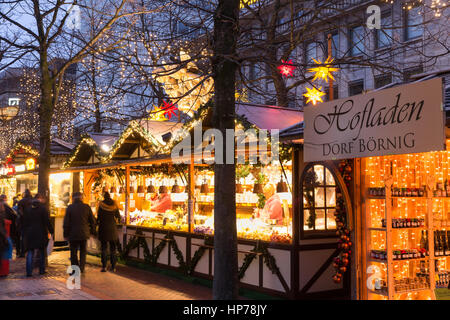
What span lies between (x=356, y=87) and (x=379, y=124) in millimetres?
18336

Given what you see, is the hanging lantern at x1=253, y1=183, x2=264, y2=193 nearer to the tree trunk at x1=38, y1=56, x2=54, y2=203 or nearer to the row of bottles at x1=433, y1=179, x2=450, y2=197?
the row of bottles at x1=433, y1=179, x2=450, y2=197

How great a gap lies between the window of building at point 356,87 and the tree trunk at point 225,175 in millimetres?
18505

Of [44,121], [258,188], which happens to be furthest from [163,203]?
[258,188]

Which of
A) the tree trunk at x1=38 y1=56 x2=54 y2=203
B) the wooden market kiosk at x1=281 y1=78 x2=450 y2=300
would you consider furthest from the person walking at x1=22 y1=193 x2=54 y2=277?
the wooden market kiosk at x1=281 y1=78 x2=450 y2=300

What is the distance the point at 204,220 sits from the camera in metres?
12.9

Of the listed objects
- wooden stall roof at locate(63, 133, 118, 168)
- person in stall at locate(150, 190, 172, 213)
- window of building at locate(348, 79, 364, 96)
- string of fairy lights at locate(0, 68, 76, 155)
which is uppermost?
window of building at locate(348, 79, 364, 96)

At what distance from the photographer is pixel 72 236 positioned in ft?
39.5

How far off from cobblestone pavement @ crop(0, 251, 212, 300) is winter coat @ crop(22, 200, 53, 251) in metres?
0.77

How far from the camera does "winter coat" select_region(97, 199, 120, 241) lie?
497 inches

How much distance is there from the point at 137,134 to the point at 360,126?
882 centimetres

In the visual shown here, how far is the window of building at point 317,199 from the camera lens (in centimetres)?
988

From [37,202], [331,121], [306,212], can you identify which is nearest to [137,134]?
[37,202]

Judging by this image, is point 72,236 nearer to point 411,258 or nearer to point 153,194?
point 153,194

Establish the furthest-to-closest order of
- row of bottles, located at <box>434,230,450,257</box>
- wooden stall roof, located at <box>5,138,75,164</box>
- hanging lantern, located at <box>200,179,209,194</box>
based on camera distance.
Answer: wooden stall roof, located at <box>5,138,75,164</box> < hanging lantern, located at <box>200,179,209,194</box> < row of bottles, located at <box>434,230,450,257</box>
